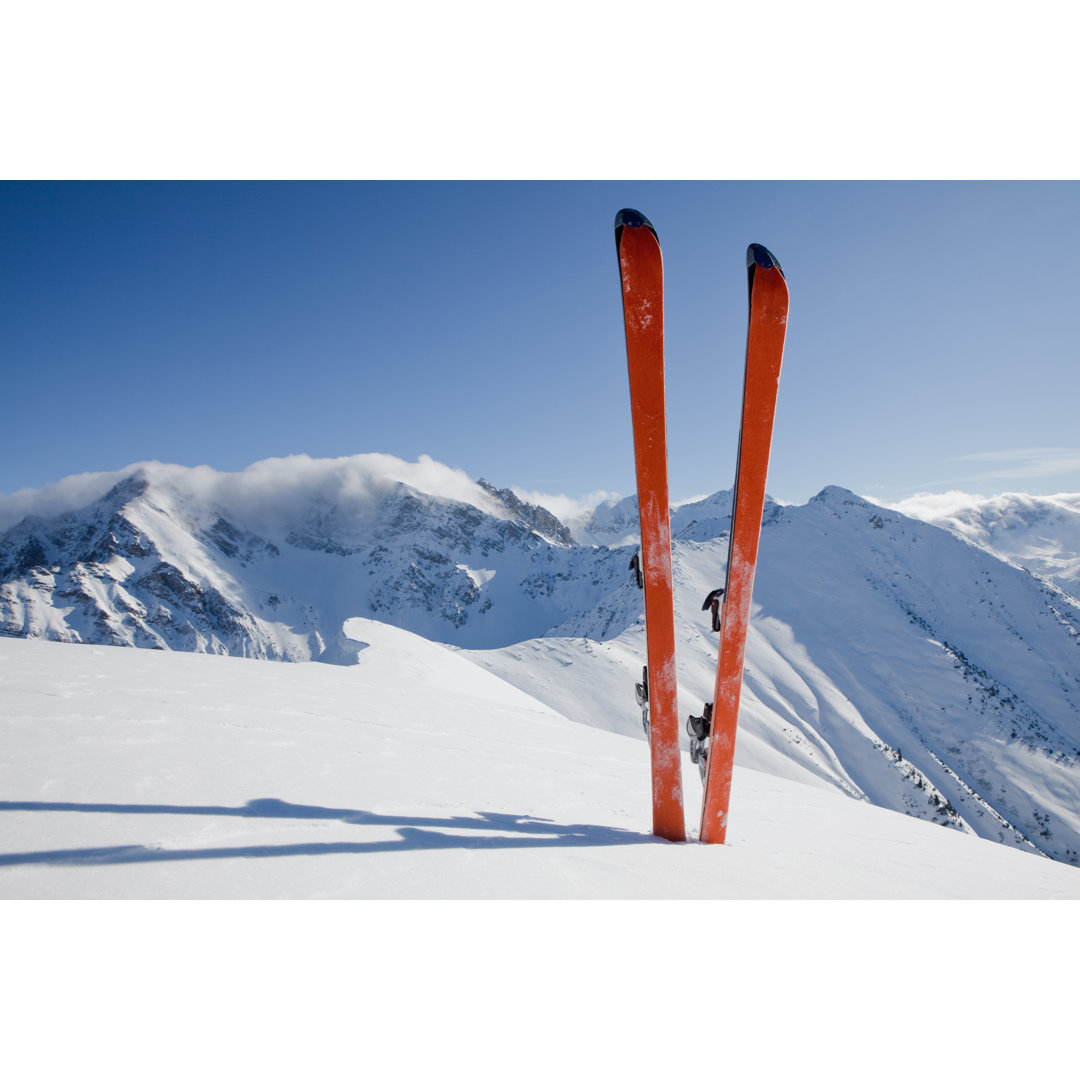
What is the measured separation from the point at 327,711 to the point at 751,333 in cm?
575

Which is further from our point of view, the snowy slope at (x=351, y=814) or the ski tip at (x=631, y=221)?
the ski tip at (x=631, y=221)

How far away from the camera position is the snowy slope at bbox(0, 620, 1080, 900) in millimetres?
2732

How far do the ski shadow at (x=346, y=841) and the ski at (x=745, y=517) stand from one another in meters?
0.75

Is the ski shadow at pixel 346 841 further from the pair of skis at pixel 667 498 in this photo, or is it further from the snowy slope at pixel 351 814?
the pair of skis at pixel 667 498

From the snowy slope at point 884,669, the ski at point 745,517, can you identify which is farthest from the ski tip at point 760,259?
the snowy slope at point 884,669

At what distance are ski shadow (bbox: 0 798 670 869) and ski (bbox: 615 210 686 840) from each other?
547 mm

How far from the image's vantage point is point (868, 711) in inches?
2317

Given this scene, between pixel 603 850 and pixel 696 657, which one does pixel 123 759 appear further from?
pixel 696 657

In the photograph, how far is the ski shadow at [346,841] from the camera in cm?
269

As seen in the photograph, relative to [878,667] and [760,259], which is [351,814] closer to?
[760,259]

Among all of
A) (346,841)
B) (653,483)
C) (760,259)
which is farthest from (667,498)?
(346,841)

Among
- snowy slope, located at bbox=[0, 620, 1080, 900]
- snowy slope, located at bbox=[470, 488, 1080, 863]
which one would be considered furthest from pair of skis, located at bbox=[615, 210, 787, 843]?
snowy slope, located at bbox=[470, 488, 1080, 863]

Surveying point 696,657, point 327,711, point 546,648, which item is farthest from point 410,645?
point 696,657

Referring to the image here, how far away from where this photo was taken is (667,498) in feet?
13.1
